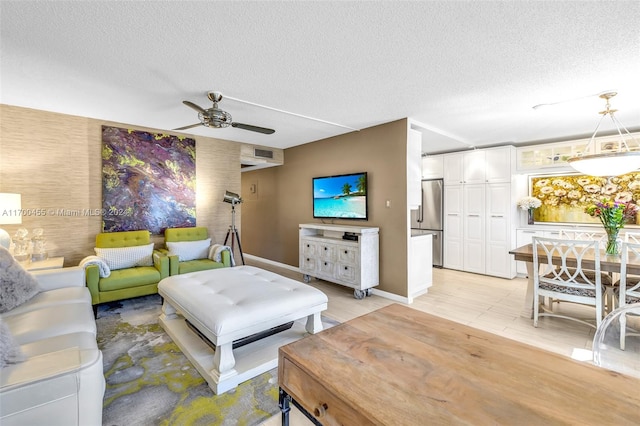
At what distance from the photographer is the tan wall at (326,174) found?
3.82 m

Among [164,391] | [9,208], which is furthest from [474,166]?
[9,208]

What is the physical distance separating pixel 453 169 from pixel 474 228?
1193 mm

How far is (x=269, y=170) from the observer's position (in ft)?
20.4

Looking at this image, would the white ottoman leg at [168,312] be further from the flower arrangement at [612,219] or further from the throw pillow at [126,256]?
the flower arrangement at [612,219]

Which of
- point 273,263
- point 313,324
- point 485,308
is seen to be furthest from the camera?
point 273,263

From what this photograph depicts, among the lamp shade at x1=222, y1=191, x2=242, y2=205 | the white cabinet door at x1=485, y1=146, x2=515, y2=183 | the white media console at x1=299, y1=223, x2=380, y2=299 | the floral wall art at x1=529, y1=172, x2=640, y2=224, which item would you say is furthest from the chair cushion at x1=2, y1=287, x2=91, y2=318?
the floral wall art at x1=529, y1=172, x2=640, y2=224

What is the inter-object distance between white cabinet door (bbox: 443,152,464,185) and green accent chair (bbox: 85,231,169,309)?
5.04 meters

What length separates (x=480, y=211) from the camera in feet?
16.8

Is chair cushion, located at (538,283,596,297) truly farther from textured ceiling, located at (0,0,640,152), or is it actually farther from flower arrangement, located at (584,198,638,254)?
textured ceiling, located at (0,0,640,152)

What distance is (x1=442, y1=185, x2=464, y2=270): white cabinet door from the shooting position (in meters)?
5.37

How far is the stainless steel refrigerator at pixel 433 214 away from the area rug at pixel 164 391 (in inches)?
175

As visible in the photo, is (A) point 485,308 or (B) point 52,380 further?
(A) point 485,308

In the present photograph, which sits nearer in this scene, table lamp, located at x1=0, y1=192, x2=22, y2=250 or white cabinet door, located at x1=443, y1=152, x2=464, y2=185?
table lamp, located at x1=0, y1=192, x2=22, y2=250

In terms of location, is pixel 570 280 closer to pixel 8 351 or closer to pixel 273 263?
pixel 8 351
